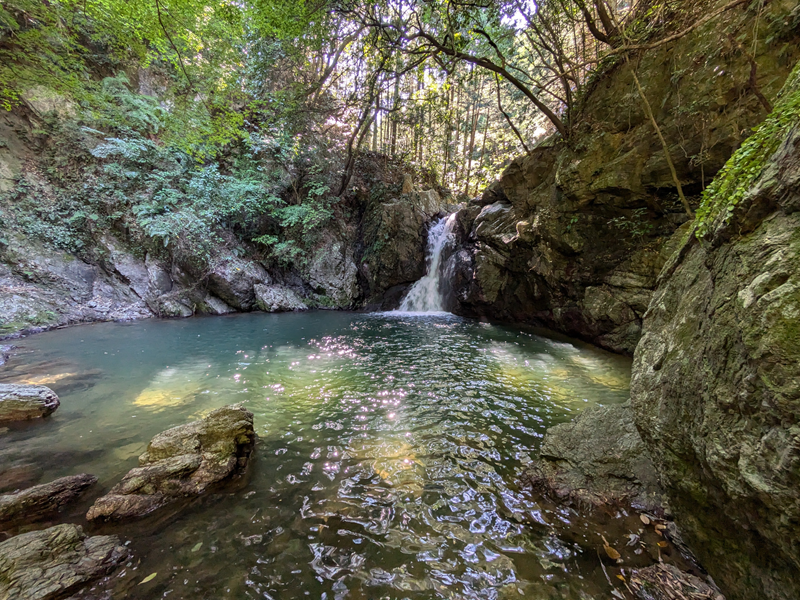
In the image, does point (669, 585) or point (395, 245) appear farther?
point (395, 245)

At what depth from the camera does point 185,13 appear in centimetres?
610

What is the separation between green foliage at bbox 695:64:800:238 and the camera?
5.44 feet

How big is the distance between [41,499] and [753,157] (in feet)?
20.9

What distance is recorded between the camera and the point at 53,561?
7.20ft

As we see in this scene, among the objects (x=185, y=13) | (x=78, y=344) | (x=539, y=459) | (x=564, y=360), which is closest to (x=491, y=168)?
(x=564, y=360)

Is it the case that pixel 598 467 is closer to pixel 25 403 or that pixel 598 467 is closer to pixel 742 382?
pixel 742 382

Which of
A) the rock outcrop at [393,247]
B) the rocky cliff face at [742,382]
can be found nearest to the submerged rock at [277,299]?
the rock outcrop at [393,247]

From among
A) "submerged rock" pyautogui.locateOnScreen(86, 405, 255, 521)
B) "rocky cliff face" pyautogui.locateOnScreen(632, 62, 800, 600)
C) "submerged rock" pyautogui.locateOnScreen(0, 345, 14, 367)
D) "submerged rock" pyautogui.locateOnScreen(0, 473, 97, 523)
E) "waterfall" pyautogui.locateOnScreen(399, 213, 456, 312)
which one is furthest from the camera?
"waterfall" pyautogui.locateOnScreen(399, 213, 456, 312)

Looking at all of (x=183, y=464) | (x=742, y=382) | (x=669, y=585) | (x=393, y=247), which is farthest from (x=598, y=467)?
(x=393, y=247)

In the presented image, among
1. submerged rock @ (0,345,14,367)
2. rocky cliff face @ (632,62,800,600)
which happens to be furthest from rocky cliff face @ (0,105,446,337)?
rocky cliff face @ (632,62,800,600)

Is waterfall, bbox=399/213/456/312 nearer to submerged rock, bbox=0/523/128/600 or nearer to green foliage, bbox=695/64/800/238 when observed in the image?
green foliage, bbox=695/64/800/238

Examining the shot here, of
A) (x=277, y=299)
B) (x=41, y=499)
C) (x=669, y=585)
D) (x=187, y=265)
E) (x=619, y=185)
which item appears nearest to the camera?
(x=669, y=585)

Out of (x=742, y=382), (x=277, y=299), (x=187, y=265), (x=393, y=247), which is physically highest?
(x=393, y=247)

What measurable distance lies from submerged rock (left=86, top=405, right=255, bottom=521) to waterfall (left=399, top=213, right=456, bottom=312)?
443 inches
